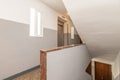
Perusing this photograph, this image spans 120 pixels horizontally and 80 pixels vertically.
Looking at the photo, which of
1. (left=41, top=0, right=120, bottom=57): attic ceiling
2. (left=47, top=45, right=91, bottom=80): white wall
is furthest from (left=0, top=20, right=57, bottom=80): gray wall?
(left=41, top=0, right=120, bottom=57): attic ceiling

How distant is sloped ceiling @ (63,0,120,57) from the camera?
7.63 feet

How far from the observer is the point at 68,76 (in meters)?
2.50

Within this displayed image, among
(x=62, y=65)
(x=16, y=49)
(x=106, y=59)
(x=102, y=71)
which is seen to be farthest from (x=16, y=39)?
(x=102, y=71)

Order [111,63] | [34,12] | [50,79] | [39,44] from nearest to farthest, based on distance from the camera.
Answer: [50,79]
[34,12]
[39,44]
[111,63]

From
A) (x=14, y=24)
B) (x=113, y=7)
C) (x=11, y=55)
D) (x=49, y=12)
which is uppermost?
(x=49, y=12)

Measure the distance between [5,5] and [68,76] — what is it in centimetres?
196

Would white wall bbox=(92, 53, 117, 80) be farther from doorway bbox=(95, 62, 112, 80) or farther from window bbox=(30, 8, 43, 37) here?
window bbox=(30, 8, 43, 37)

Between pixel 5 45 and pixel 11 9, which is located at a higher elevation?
pixel 11 9

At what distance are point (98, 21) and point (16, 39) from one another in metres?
1.92

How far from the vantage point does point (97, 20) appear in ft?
8.94

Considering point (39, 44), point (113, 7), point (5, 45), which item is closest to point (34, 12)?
point (39, 44)

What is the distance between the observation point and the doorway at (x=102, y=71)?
4.39 m

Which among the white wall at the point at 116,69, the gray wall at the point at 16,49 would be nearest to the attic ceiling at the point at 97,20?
the white wall at the point at 116,69

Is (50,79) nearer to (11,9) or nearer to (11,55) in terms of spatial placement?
(11,55)
